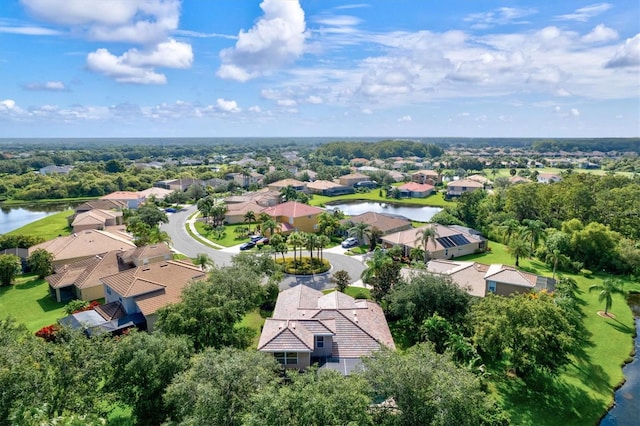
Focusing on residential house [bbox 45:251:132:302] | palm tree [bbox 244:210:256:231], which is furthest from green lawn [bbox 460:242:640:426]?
palm tree [bbox 244:210:256:231]

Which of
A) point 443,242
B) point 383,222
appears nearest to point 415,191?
point 383,222

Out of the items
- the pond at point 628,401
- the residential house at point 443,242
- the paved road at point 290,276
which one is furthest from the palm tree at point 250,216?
the pond at point 628,401

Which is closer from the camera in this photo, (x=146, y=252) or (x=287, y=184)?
(x=146, y=252)

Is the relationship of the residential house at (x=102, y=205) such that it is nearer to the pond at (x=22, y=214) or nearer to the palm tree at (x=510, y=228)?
the pond at (x=22, y=214)

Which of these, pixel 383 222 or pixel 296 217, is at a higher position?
pixel 383 222

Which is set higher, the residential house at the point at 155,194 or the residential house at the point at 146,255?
the residential house at the point at 146,255

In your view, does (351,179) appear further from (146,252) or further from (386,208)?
(146,252)

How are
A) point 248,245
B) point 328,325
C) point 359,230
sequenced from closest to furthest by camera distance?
point 328,325
point 359,230
point 248,245
